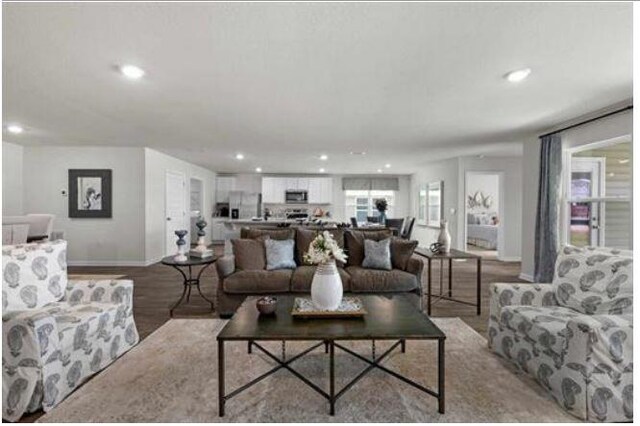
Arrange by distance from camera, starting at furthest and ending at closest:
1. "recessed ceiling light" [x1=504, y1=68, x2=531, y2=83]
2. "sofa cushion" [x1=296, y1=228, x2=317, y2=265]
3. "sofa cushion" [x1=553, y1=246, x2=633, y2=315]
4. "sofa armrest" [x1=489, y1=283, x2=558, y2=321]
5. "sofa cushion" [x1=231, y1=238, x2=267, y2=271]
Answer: "sofa cushion" [x1=296, y1=228, x2=317, y2=265]
"sofa cushion" [x1=231, y1=238, x2=267, y2=271]
"recessed ceiling light" [x1=504, y1=68, x2=531, y2=83]
"sofa armrest" [x1=489, y1=283, x2=558, y2=321]
"sofa cushion" [x1=553, y1=246, x2=633, y2=315]

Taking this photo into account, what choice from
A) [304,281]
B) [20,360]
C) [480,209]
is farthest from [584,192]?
[480,209]

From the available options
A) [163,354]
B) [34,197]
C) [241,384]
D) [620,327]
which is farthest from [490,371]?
[34,197]

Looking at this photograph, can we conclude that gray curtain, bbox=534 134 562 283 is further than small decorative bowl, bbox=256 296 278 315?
Yes

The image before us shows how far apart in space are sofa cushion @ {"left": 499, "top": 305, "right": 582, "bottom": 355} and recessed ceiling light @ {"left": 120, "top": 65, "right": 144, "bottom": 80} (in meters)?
3.49

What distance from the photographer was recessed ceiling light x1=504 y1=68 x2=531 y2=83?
9.03 feet

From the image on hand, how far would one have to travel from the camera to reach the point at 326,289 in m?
2.27

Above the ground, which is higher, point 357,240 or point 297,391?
point 357,240

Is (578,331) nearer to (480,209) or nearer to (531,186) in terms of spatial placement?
(531,186)

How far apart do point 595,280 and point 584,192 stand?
312cm

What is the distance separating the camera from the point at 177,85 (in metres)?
3.09

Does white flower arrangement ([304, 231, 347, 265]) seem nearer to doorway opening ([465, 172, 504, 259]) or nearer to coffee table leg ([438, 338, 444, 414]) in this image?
coffee table leg ([438, 338, 444, 414])

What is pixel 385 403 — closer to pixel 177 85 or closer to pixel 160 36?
pixel 160 36

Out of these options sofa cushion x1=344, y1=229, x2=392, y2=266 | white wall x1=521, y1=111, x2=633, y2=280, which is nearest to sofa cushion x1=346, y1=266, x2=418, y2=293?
sofa cushion x1=344, y1=229, x2=392, y2=266

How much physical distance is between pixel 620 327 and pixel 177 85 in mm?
3700
